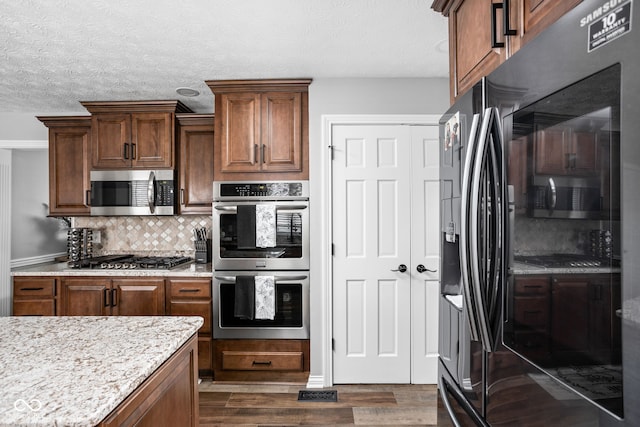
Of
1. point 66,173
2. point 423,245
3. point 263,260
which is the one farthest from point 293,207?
point 66,173

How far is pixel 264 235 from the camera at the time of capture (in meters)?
3.01

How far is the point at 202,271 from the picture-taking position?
3146 millimetres

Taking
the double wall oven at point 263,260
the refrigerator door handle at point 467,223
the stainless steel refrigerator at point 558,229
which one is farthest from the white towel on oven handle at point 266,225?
the refrigerator door handle at point 467,223

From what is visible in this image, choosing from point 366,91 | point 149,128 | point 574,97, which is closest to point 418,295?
point 366,91

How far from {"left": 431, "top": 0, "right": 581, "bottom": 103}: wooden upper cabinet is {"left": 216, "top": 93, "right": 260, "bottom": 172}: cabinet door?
1.71m

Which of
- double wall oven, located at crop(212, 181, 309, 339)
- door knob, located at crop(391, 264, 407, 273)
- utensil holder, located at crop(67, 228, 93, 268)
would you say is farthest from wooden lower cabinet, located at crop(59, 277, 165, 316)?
door knob, located at crop(391, 264, 407, 273)

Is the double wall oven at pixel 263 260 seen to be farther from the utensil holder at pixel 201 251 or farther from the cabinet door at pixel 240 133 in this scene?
the utensil holder at pixel 201 251

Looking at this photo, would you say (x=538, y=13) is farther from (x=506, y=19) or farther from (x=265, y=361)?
(x=265, y=361)

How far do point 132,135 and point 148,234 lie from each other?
3.46 feet

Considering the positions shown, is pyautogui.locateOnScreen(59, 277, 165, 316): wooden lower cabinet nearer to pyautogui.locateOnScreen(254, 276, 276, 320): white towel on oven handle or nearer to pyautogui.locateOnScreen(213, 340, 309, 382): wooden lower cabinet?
pyautogui.locateOnScreen(213, 340, 309, 382): wooden lower cabinet

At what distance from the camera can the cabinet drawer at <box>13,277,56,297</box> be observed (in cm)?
321

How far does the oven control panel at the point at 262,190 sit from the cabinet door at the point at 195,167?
545 mm

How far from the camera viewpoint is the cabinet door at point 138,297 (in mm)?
3148

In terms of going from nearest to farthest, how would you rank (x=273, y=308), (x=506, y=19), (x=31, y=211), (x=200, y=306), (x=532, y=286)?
(x=532, y=286), (x=506, y=19), (x=273, y=308), (x=200, y=306), (x=31, y=211)
